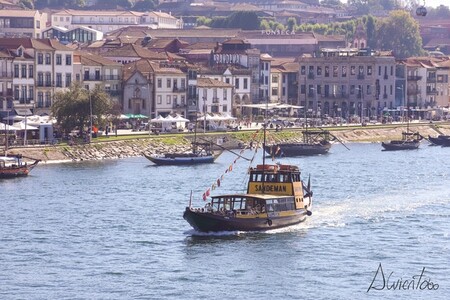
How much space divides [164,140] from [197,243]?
60206 millimetres

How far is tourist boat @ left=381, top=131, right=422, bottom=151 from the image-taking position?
148 metres

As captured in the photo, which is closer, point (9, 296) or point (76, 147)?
point (9, 296)

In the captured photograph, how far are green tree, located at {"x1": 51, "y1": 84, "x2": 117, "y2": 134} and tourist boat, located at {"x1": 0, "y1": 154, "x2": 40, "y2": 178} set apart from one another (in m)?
18.9

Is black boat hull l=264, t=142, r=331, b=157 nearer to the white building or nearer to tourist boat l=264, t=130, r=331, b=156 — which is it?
tourist boat l=264, t=130, r=331, b=156

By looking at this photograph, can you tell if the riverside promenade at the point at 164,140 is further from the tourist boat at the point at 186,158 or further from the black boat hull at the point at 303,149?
the black boat hull at the point at 303,149

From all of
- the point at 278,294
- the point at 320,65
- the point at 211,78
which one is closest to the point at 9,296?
the point at 278,294

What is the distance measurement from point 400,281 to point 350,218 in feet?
67.1

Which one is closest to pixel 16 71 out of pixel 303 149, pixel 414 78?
pixel 303 149

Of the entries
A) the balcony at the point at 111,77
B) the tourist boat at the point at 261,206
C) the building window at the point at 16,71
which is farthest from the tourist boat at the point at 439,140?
the tourist boat at the point at 261,206

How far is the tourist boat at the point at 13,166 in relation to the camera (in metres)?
A: 105

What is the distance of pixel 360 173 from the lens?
383ft

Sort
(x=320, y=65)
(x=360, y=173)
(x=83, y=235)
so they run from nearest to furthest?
(x=83, y=235) < (x=360, y=173) < (x=320, y=65)

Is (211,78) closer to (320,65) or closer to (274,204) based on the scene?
(320,65)

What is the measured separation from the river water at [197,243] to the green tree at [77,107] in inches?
725
